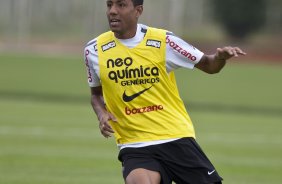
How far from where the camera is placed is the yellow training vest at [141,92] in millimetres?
9086

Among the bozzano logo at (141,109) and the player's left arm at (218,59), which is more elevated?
the player's left arm at (218,59)

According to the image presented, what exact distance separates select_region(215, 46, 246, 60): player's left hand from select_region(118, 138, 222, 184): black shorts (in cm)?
87

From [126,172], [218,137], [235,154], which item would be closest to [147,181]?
[126,172]

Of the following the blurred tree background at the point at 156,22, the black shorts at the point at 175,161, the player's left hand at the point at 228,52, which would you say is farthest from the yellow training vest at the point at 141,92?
the blurred tree background at the point at 156,22

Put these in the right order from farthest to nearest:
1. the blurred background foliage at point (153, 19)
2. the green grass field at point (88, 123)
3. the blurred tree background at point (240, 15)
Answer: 1. the blurred tree background at point (240, 15)
2. the blurred background foliage at point (153, 19)
3. the green grass field at point (88, 123)

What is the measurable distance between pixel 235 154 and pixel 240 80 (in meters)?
21.2

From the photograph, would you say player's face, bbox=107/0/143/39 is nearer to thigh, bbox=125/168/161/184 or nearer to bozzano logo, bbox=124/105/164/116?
bozzano logo, bbox=124/105/164/116

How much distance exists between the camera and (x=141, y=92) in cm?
909

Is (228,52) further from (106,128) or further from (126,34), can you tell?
(106,128)

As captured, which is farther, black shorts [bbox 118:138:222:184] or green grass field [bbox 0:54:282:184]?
green grass field [bbox 0:54:282:184]

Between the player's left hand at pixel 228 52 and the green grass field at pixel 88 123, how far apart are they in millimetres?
5615

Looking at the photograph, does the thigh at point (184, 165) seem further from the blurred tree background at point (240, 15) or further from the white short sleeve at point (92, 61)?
the blurred tree background at point (240, 15)

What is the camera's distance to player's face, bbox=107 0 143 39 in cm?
906

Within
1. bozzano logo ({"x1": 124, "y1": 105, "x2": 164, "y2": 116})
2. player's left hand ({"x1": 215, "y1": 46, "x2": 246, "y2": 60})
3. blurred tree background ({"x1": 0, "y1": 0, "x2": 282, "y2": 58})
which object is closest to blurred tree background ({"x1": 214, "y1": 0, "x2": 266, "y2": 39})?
blurred tree background ({"x1": 0, "y1": 0, "x2": 282, "y2": 58})
